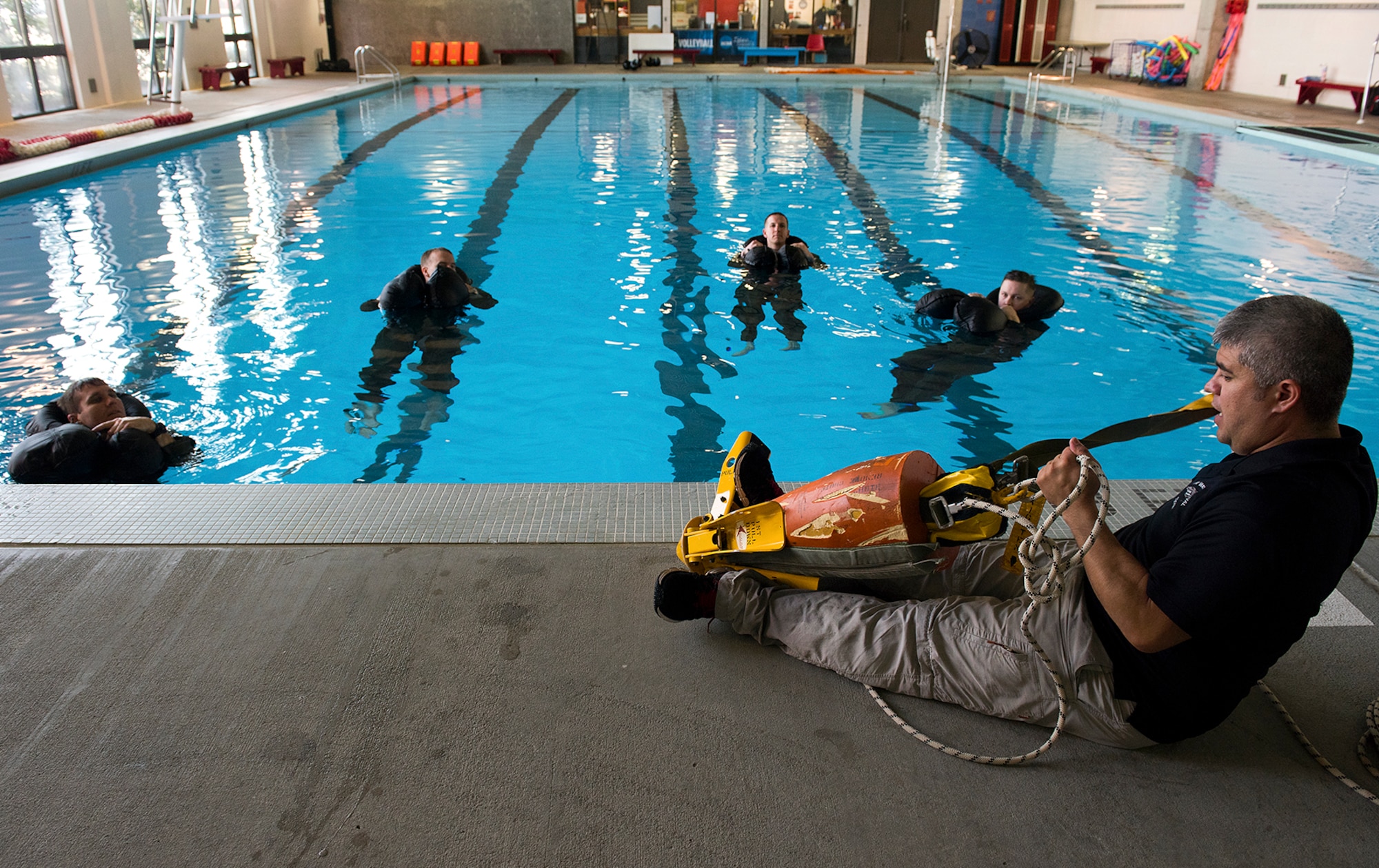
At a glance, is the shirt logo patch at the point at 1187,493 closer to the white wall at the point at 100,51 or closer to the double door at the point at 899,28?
the white wall at the point at 100,51

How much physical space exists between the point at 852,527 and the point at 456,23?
90.1ft

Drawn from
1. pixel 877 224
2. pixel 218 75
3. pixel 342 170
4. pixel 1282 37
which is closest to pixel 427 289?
pixel 877 224

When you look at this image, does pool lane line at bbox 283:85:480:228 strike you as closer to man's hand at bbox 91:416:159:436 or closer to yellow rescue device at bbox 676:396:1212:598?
man's hand at bbox 91:416:159:436

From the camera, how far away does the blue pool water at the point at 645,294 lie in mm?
4770

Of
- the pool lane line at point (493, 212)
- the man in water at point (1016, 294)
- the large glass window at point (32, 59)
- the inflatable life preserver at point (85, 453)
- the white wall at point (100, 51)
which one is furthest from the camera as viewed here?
the white wall at point (100, 51)

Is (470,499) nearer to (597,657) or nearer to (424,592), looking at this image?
(424,592)

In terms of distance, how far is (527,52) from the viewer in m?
26.0

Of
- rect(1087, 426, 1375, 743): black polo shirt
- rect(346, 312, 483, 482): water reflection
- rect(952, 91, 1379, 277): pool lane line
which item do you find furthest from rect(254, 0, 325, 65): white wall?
rect(1087, 426, 1375, 743): black polo shirt

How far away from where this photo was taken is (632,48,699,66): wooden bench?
25.5 meters

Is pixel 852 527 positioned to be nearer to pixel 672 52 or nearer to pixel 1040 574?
pixel 1040 574

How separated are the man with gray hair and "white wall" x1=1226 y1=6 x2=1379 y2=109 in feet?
53.9

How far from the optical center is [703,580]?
2238 millimetres

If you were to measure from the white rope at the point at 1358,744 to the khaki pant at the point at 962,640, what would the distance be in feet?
1.09

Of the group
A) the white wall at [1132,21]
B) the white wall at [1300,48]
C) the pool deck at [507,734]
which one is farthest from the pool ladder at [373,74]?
the pool deck at [507,734]
